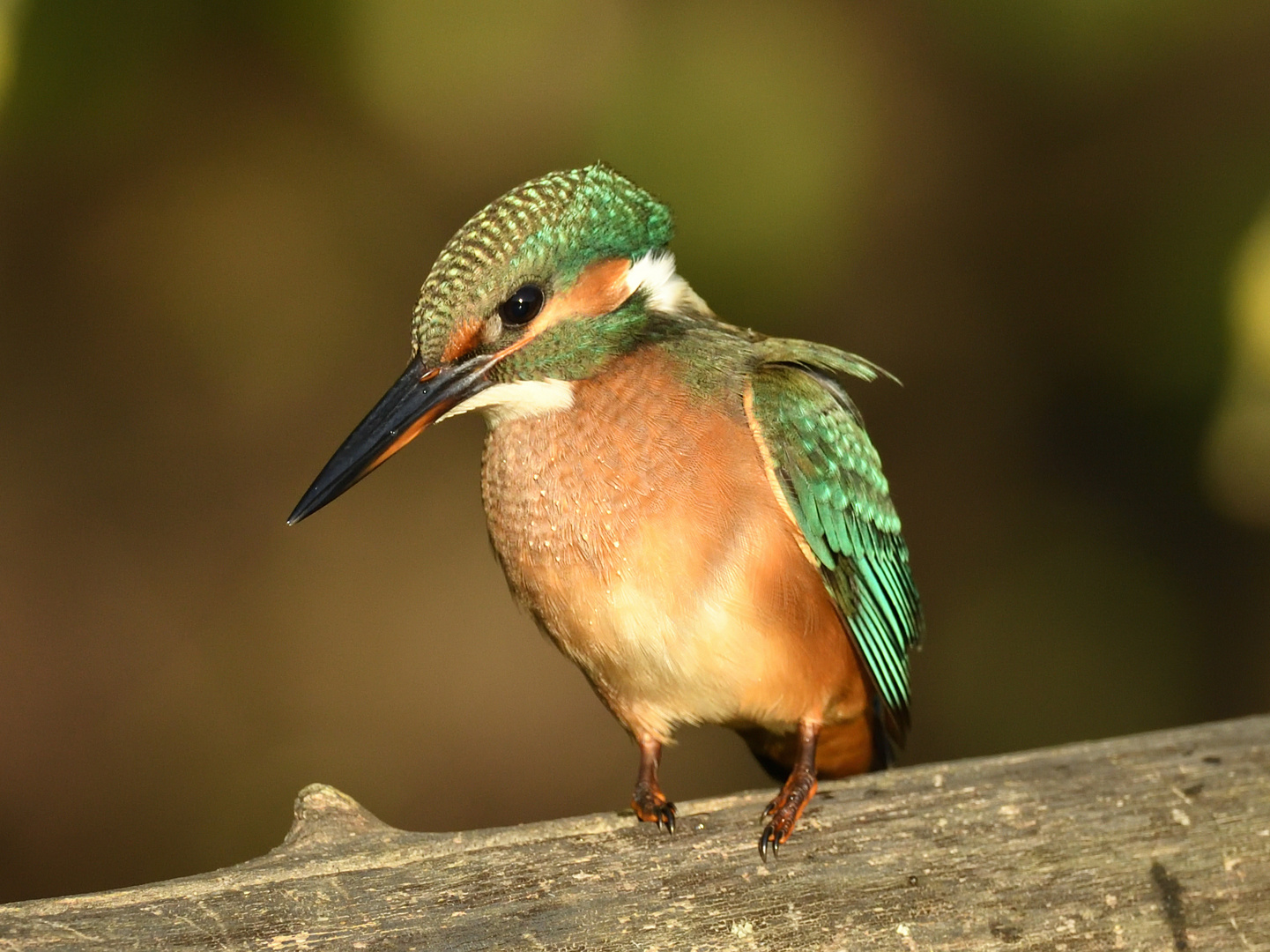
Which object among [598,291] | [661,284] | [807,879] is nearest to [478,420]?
[661,284]

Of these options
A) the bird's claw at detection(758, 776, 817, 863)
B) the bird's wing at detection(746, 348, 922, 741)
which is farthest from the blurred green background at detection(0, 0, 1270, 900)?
the bird's claw at detection(758, 776, 817, 863)

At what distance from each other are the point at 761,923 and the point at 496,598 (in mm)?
2463

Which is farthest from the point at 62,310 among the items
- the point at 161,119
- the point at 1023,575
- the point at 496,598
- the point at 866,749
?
the point at 1023,575

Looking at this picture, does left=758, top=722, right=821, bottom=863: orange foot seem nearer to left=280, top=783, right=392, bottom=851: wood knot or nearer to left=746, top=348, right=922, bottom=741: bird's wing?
left=746, top=348, right=922, bottom=741: bird's wing

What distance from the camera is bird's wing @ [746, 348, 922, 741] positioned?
1.89m

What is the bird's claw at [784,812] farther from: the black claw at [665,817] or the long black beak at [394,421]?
the long black beak at [394,421]

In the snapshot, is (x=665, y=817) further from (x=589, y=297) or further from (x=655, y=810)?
(x=589, y=297)

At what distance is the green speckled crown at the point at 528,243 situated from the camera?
176cm

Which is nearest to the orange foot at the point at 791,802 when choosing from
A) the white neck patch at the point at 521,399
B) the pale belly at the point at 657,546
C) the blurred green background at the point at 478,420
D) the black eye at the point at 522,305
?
the pale belly at the point at 657,546

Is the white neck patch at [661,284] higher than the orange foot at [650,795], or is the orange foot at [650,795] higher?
the white neck patch at [661,284]

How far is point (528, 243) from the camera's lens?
1.78 meters

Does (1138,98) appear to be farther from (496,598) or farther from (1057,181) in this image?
(496,598)

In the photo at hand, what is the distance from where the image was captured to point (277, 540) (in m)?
3.87

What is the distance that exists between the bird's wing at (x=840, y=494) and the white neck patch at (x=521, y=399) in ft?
0.87
